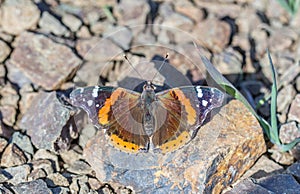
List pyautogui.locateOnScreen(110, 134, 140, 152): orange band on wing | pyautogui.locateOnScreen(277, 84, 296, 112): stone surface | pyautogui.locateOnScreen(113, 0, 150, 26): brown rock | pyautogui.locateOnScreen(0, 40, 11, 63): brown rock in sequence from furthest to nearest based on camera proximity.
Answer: pyautogui.locateOnScreen(113, 0, 150, 26): brown rock < pyautogui.locateOnScreen(0, 40, 11, 63): brown rock < pyautogui.locateOnScreen(277, 84, 296, 112): stone surface < pyautogui.locateOnScreen(110, 134, 140, 152): orange band on wing

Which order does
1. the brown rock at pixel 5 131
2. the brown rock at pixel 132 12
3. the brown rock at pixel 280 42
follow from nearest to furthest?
1. the brown rock at pixel 5 131
2. the brown rock at pixel 280 42
3. the brown rock at pixel 132 12

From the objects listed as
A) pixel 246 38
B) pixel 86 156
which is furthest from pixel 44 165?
pixel 246 38

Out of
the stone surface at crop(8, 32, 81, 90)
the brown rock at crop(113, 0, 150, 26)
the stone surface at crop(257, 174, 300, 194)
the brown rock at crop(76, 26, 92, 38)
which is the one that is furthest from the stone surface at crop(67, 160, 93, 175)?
the brown rock at crop(113, 0, 150, 26)

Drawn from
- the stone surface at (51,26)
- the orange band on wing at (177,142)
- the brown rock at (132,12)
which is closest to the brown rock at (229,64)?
the brown rock at (132,12)

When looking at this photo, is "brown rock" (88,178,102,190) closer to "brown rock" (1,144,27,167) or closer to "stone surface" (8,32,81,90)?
"brown rock" (1,144,27,167)

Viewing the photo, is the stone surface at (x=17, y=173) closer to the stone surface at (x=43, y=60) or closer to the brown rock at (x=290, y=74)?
the stone surface at (x=43, y=60)

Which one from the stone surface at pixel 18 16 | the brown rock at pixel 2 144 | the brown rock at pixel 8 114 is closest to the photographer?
the brown rock at pixel 2 144
